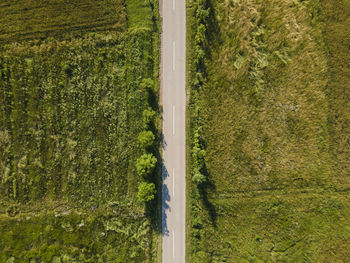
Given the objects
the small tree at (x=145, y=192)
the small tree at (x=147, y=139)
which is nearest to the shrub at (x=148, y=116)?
the small tree at (x=147, y=139)

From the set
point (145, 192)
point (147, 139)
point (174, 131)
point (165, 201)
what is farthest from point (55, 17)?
point (165, 201)

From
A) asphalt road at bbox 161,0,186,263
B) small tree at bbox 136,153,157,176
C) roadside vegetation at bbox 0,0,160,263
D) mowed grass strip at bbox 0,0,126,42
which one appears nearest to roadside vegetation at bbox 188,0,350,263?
asphalt road at bbox 161,0,186,263

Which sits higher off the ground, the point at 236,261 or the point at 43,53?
the point at 43,53

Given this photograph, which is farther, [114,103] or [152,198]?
[114,103]

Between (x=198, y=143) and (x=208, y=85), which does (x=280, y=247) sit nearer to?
(x=198, y=143)

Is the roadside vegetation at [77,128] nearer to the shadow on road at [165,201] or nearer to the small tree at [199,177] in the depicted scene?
the shadow on road at [165,201]

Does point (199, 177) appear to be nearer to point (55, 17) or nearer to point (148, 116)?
point (148, 116)

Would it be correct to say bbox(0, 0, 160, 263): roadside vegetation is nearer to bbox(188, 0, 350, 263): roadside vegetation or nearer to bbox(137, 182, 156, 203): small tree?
bbox(137, 182, 156, 203): small tree

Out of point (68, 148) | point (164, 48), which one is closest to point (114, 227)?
point (68, 148)
